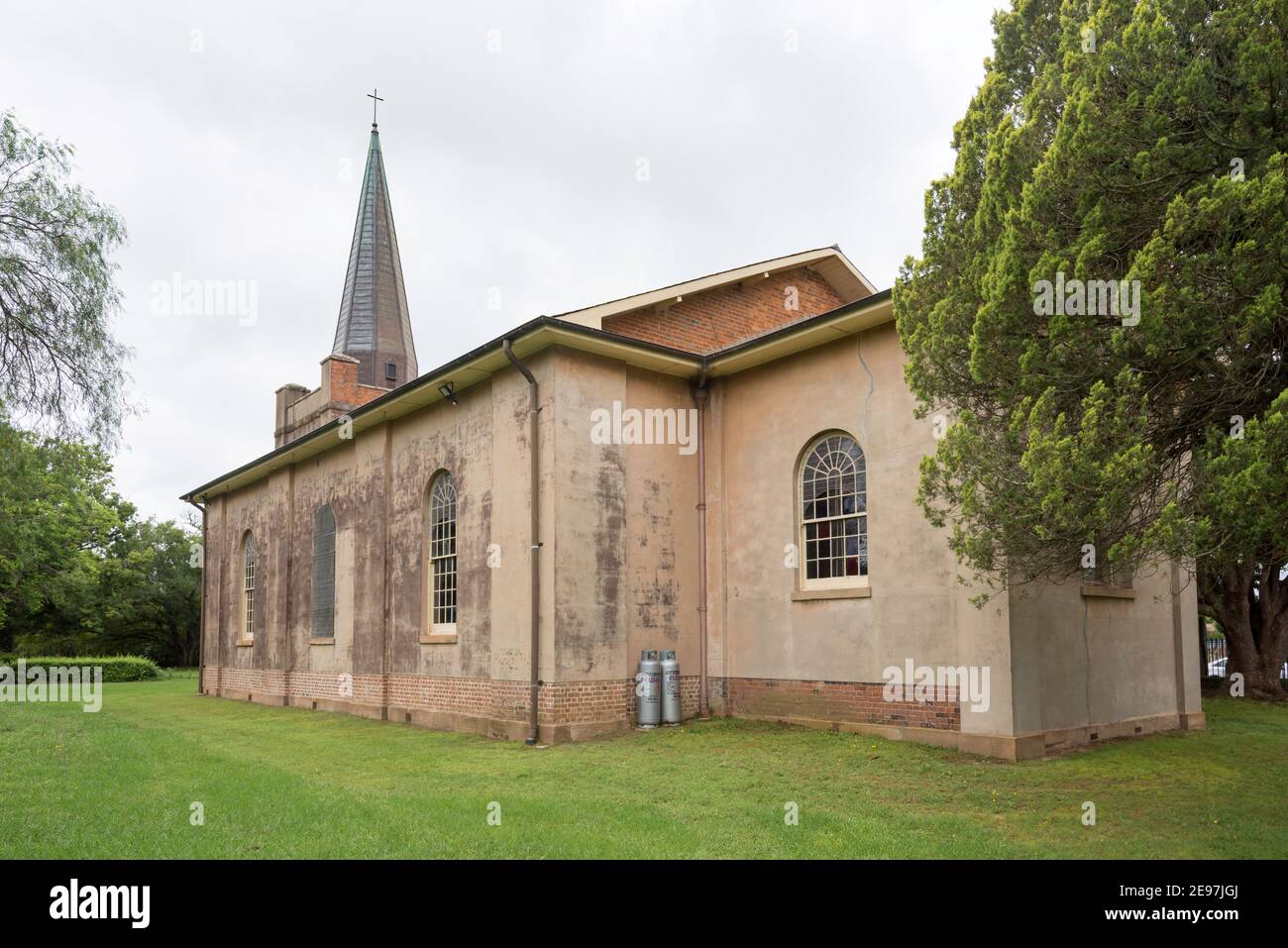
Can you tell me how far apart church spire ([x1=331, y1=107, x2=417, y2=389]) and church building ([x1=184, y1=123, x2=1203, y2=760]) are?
13.3 m

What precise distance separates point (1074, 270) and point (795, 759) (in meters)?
6.36

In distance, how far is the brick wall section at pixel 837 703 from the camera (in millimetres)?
11281

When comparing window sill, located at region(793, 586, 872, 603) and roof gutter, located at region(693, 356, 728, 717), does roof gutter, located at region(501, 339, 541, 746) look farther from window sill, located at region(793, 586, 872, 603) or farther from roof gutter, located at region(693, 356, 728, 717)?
window sill, located at region(793, 586, 872, 603)

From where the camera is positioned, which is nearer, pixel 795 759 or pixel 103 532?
pixel 795 759

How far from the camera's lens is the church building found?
38.2 feet

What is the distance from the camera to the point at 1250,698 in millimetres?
19438

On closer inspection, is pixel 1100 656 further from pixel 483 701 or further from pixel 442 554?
pixel 442 554

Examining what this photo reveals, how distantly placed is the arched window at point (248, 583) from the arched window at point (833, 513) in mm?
17262

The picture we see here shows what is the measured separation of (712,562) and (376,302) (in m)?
20.4

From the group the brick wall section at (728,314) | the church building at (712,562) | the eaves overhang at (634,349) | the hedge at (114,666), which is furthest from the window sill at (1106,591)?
the hedge at (114,666)

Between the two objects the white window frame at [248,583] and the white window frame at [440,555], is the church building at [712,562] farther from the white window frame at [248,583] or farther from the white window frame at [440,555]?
the white window frame at [248,583]

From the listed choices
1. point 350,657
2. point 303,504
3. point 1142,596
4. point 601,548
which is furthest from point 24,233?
point 1142,596

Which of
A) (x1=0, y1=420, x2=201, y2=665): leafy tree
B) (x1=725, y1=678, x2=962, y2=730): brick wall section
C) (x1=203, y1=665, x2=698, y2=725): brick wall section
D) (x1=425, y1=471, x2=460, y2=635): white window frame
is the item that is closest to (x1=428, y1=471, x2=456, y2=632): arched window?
(x1=425, y1=471, x2=460, y2=635): white window frame
